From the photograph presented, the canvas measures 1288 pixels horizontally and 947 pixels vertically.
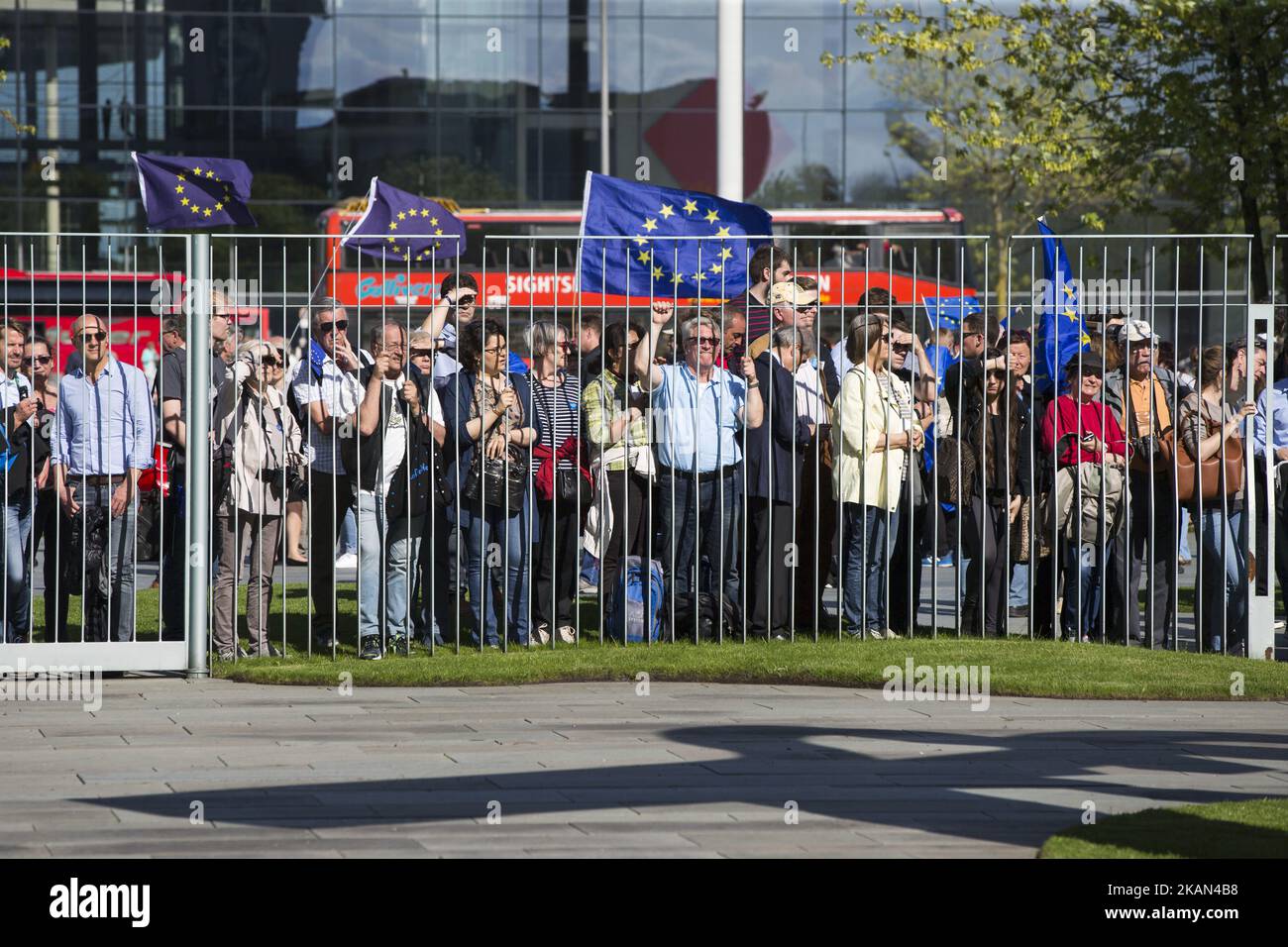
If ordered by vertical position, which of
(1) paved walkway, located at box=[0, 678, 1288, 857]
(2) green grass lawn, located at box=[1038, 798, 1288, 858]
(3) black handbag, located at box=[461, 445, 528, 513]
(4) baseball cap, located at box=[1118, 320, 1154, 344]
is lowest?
(1) paved walkway, located at box=[0, 678, 1288, 857]

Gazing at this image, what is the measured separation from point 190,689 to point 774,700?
10.2 ft

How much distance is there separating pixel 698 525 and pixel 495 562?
1255 mm

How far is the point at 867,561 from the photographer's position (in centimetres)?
1166

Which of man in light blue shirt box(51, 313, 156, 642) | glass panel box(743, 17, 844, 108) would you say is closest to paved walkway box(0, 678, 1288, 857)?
man in light blue shirt box(51, 313, 156, 642)

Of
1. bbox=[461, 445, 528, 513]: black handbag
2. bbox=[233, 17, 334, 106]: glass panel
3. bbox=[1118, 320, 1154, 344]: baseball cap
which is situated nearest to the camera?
bbox=[461, 445, 528, 513]: black handbag

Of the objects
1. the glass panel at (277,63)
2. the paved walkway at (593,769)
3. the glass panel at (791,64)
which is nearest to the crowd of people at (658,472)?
the paved walkway at (593,769)

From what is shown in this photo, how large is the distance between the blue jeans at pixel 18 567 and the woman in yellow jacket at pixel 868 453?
4.96 meters

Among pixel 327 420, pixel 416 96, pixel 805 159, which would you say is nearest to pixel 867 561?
pixel 327 420

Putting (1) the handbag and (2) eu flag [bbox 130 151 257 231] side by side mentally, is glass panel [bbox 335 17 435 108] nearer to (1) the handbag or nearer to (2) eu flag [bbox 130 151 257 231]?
(2) eu flag [bbox 130 151 257 231]

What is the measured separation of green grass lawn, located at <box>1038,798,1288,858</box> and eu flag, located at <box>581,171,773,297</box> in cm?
502

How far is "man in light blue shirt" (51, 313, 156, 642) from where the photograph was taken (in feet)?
35.8

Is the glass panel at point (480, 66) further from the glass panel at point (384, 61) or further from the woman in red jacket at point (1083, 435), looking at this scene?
the woman in red jacket at point (1083, 435)

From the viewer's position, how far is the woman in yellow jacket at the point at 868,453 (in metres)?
11.6
